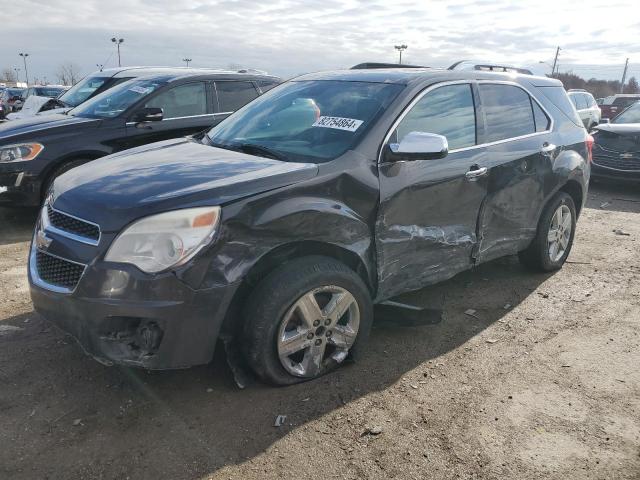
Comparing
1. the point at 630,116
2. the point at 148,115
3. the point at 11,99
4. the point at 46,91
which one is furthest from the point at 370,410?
the point at 11,99

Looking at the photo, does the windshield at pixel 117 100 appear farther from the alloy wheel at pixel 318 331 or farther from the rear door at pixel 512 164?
the alloy wheel at pixel 318 331

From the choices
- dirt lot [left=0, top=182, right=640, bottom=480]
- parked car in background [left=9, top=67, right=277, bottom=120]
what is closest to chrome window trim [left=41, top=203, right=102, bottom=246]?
dirt lot [left=0, top=182, right=640, bottom=480]

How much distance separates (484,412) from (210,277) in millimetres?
1682

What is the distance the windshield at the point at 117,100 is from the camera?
22.4 feet

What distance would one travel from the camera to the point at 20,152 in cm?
605

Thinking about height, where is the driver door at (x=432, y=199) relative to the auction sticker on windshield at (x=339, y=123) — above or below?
below

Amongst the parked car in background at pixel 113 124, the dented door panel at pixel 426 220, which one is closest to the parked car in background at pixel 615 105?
the parked car in background at pixel 113 124

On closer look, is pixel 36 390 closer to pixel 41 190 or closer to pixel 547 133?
pixel 41 190

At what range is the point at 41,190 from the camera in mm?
6141

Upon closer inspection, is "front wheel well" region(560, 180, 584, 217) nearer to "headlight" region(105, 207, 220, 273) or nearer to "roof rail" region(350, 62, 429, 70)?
"roof rail" region(350, 62, 429, 70)

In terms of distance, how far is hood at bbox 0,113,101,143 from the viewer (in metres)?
6.16

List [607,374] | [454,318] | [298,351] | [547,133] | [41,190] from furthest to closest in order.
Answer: [41,190]
[547,133]
[454,318]
[607,374]
[298,351]

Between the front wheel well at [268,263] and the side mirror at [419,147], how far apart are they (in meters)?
0.67

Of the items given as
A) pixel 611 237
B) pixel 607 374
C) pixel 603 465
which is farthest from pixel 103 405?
pixel 611 237
